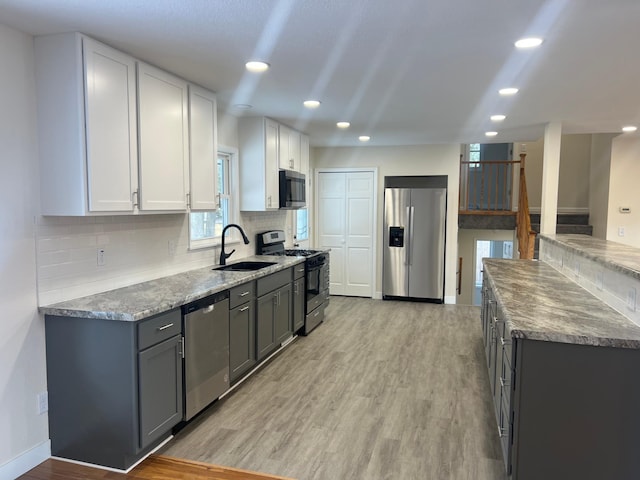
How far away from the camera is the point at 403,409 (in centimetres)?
337

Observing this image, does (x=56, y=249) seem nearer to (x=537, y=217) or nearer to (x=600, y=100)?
(x=600, y=100)

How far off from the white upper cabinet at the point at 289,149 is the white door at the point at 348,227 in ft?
5.64

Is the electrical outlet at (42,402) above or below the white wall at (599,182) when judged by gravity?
below

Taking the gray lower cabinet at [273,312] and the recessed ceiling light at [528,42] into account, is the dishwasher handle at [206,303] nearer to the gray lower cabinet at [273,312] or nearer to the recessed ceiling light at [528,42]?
the gray lower cabinet at [273,312]

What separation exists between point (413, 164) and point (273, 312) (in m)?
3.79

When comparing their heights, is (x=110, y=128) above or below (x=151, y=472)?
above

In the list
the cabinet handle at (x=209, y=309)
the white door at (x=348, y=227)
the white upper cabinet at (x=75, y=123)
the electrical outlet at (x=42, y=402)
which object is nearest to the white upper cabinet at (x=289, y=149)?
the white door at (x=348, y=227)

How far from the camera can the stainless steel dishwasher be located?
9.49 ft

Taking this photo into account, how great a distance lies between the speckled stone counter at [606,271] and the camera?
235cm

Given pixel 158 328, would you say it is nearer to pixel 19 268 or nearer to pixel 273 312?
pixel 19 268

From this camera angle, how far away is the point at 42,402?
102 inches

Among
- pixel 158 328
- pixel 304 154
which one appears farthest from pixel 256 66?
pixel 304 154

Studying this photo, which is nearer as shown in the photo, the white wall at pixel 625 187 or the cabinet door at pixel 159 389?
the cabinet door at pixel 159 389

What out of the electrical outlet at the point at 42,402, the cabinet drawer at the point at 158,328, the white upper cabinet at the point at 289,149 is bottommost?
the electrical outlet at the point at 42,402
